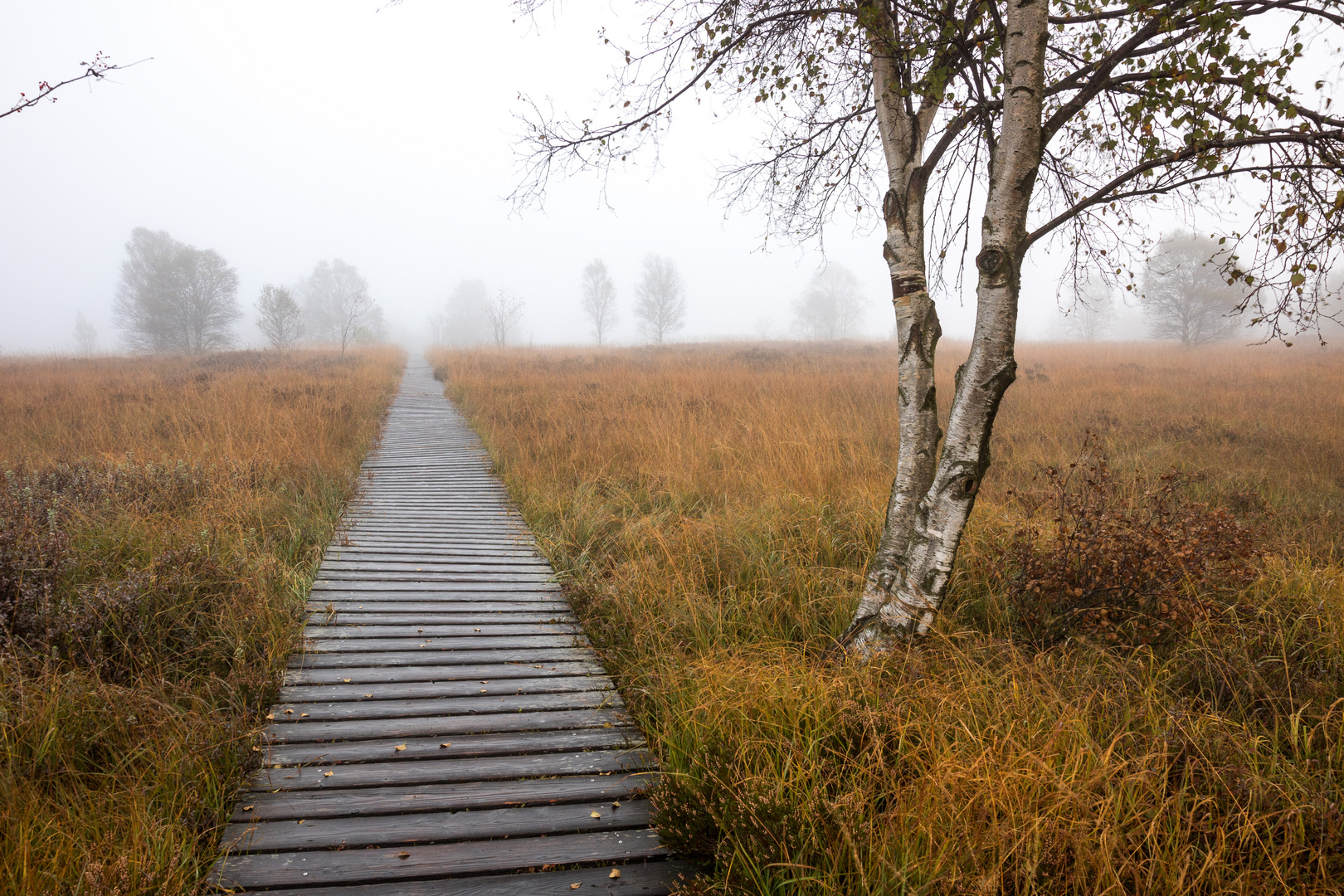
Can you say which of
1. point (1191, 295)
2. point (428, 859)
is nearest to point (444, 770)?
point (428, 859)

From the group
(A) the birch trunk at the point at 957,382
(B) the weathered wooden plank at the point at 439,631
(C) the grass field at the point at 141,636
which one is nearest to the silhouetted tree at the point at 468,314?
(C) the grass field at the point at 141,636

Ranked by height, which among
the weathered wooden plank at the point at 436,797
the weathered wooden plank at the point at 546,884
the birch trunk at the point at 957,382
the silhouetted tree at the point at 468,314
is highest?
the silhouetted tree at the point at 468,314

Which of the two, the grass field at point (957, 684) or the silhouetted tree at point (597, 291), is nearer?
the grass field at point (957, 684)

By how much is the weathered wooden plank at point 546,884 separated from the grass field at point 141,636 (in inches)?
21.1

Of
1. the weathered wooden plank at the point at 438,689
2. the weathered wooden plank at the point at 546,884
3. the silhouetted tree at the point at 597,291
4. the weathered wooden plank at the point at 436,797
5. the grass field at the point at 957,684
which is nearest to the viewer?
the grass field at the point at 957,684

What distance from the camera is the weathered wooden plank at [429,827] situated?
2.24 meters

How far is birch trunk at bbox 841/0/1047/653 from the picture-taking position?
2707 millimetres

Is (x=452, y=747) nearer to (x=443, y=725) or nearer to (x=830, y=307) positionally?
(x=443, y=725)

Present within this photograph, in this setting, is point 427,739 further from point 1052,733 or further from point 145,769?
point 1052,733

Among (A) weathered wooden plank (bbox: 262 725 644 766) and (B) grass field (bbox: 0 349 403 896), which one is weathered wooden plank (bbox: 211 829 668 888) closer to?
(B) grass field (bbox: 0 349 403 896)

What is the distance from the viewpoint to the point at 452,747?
2.83 metres

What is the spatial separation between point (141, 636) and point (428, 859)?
7.07ft

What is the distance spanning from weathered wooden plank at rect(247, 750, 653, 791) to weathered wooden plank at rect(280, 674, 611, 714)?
541 mm

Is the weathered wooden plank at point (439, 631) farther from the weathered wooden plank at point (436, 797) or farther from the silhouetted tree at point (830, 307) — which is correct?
the silhouetted tree at point (830, 307)
